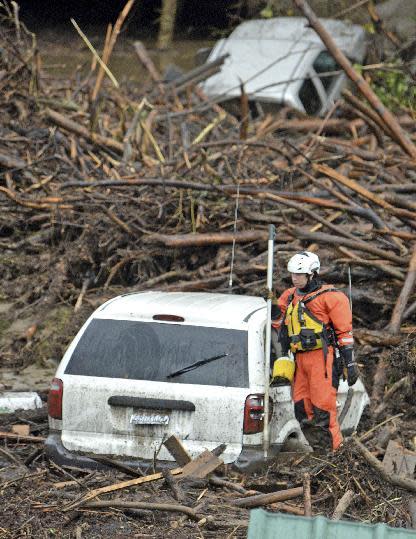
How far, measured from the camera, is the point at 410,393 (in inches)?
399

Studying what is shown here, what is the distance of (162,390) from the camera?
24.4 ft

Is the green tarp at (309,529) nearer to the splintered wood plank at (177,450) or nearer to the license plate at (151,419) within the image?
the splintered wood plank at (177,450)

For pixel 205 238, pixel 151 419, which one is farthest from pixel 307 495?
pixel 205 238

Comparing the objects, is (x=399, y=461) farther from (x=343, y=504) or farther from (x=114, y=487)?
(x=114, y=487)

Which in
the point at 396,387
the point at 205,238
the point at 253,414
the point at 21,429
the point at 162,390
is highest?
the point at 162,390

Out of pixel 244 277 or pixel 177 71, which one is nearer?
pixel 244 277

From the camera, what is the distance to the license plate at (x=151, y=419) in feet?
24.3

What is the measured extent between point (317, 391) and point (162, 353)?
1.43 metres

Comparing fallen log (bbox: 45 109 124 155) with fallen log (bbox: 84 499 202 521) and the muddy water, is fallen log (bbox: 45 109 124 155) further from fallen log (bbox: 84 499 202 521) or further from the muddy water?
the muddy water

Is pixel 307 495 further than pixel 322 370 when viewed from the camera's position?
No

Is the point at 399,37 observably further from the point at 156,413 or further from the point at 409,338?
the point at 156,413

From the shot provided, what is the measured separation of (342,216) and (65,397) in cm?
611

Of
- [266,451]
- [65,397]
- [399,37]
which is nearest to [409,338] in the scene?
[266,451]

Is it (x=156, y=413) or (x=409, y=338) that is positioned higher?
(x=156, y=413)
